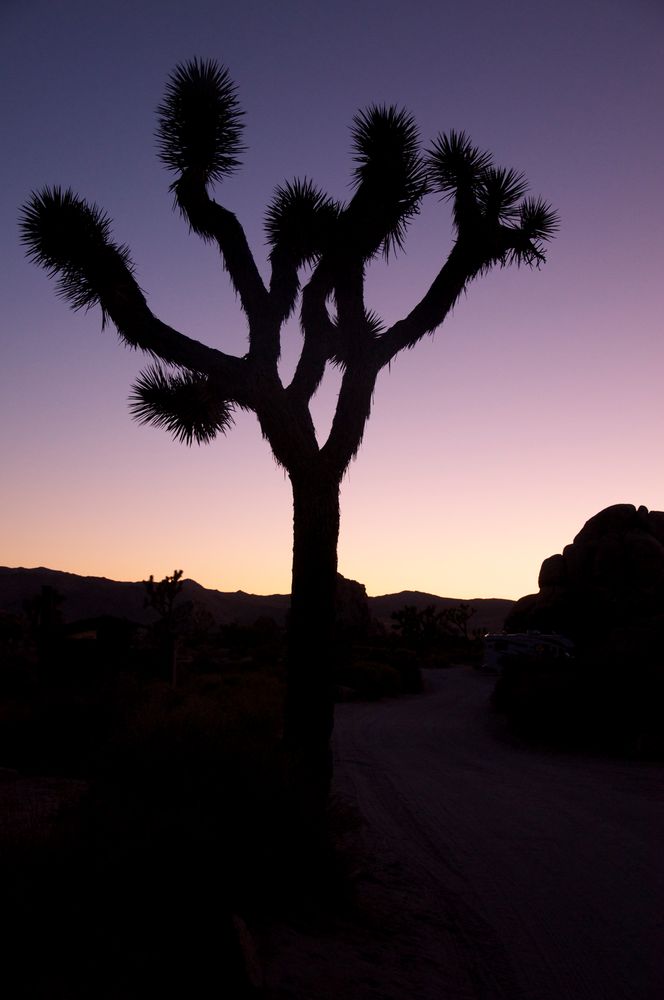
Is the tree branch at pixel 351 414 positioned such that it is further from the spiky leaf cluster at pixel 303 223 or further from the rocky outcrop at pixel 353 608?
the rocky outcrop at pixel 353 608

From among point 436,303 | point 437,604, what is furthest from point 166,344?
point 437,604

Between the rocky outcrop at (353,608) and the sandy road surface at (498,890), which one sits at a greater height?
the rocky outcrop at (353,608)

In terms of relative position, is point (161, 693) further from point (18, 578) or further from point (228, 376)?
point (18, 578)

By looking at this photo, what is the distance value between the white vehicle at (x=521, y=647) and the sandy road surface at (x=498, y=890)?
11906 mm

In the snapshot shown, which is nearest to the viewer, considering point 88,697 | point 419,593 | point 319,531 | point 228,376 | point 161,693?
point 319,531

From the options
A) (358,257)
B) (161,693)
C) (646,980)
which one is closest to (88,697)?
(161,693)

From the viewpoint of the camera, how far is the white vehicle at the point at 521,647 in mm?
23719

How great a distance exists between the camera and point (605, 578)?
37094 mm

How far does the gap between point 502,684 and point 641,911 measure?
13606 millimetres

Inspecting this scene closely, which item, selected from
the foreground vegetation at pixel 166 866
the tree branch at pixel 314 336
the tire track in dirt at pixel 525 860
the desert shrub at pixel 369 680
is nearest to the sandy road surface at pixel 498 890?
the tire track in dirt at pixel 525 860

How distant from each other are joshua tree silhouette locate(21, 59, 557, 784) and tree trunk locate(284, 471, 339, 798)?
1 cm

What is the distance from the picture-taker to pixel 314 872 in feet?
16.2

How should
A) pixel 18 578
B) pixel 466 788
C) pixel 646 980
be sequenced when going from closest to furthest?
pixel 646 980
pixel 466 788
pixel 18 578

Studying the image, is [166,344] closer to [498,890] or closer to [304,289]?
[304,289]
